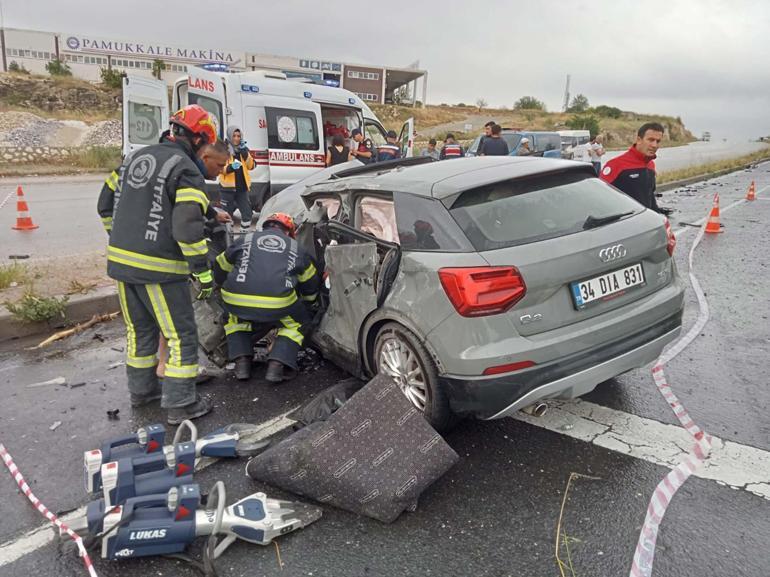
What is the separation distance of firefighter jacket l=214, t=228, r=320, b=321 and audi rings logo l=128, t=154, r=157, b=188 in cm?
87

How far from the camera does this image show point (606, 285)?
3135mm

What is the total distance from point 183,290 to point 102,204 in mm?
937

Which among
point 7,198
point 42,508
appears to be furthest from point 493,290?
point 7,198

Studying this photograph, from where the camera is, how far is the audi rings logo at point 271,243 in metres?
4.15

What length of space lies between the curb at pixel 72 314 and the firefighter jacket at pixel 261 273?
1965mm

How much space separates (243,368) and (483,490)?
6.88 ft

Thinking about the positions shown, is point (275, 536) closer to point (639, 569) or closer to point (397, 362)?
point (397, 362)

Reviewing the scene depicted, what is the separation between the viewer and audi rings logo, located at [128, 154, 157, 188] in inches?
137

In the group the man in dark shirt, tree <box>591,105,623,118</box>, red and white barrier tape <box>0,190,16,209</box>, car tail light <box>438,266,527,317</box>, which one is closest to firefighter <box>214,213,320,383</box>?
car tail light <box>438,266,527,317</box>

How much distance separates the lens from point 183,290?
3746 mm

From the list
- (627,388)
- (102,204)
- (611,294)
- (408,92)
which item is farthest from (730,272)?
(408,92)

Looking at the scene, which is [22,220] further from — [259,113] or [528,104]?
[528,104]

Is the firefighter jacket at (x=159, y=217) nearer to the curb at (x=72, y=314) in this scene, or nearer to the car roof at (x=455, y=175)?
the car roof at (x=455, y=175)

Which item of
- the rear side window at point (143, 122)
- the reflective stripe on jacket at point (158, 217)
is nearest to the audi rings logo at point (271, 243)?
the reflective stripe on jacket at point (158, 217)
